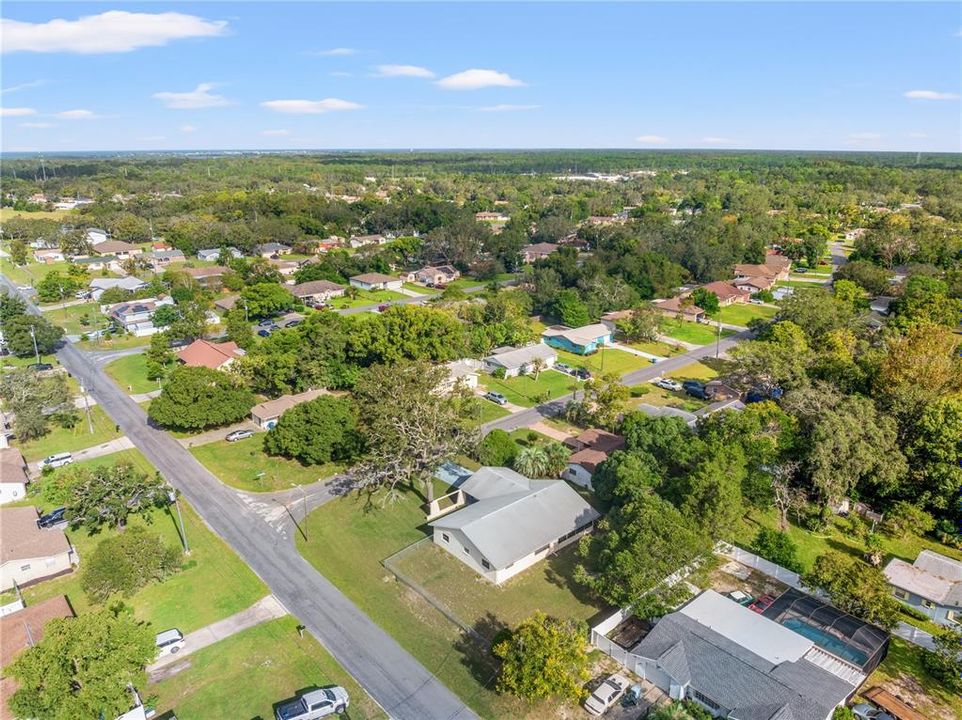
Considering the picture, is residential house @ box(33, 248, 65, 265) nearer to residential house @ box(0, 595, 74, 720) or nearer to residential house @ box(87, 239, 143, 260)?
residential house @ box(87, 239, 143, 260)

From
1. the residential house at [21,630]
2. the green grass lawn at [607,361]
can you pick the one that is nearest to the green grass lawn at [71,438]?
the residential house at [21,630]

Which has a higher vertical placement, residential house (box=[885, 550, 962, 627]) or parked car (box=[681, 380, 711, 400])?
parked car (box=[681, 380, 711, 400])

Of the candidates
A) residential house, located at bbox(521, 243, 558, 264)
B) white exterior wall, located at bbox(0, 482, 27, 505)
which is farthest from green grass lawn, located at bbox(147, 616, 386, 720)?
residential house, located at bbox(521, 243, 558, 264)

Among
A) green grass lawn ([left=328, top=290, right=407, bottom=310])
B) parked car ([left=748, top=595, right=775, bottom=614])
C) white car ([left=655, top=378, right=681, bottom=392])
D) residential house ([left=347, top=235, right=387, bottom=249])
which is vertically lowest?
parked car ([left=748, top=595, right=775, bottom=614])

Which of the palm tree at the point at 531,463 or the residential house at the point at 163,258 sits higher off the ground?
the residential house at the point at 163,258

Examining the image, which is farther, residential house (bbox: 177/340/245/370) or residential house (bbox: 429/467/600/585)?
residential house (bbox: 177/340/245/370)

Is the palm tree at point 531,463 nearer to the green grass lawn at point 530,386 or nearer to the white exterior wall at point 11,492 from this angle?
the green grass lawn at point 530,386

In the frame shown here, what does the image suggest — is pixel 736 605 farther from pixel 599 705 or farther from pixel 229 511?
pixel 229 511
